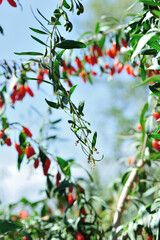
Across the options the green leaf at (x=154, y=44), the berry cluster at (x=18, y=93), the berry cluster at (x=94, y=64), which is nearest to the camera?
the green leaf at (x=154, y=44)

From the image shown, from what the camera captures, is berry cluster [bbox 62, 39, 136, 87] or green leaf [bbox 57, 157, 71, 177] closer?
green leaf [bbox 57, 157, 71, 177]

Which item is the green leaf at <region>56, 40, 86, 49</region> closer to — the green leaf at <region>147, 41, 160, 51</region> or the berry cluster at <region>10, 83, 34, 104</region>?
the green leaf at <region>147, 41, 160, 51</region>

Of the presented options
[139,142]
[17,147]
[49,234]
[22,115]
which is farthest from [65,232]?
[22,115]

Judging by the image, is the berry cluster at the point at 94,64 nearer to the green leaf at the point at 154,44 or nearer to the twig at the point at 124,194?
the twig at the point at 124,194

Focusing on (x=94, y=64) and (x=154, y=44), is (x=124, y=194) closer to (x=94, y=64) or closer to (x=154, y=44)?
(x=94, y=64)

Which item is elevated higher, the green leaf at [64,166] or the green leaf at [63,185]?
the green leaf at [64,166]

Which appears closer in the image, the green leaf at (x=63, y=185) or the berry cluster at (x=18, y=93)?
the green leaf at (x=63, y=185)

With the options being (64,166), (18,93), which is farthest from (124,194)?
(18,93)

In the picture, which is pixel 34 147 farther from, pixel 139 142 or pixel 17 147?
pixel 139 142

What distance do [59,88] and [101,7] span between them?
6.66 metres

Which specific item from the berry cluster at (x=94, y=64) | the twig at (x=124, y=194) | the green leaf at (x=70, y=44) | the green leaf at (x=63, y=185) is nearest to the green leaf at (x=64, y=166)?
the green leaf at (x=63, y=185)

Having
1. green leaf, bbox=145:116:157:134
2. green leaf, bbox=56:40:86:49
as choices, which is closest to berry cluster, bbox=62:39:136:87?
green leaf, bbox=145:116:157:134

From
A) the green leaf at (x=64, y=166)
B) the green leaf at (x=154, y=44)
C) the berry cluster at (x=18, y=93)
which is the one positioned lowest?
the green leaf at (x=64, y=166)

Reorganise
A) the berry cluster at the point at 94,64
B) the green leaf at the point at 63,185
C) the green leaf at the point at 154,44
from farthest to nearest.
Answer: the berry cluster at the point at 94,64
the green leaf at the point at 63,185
the green leaf at the point at 154,44
